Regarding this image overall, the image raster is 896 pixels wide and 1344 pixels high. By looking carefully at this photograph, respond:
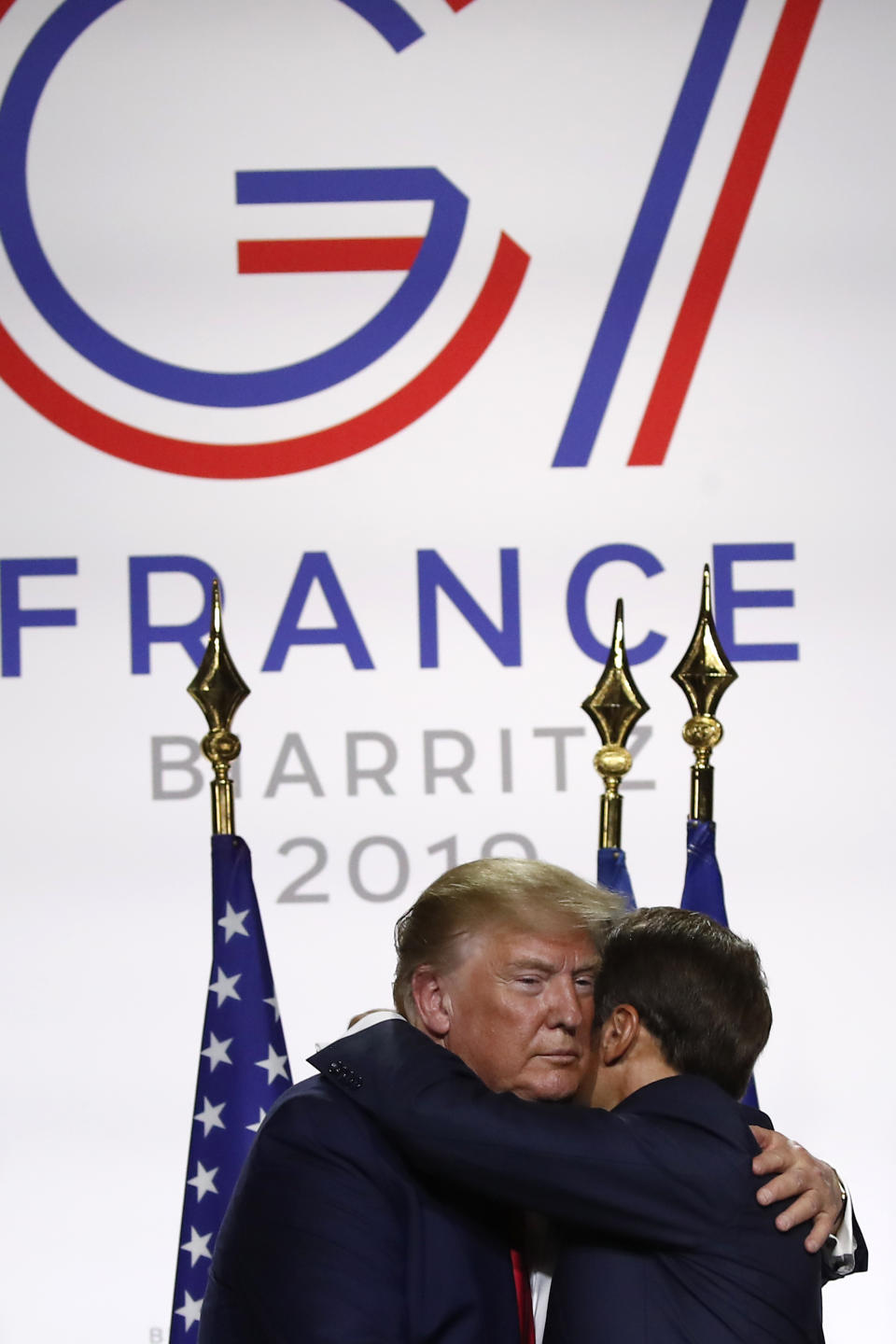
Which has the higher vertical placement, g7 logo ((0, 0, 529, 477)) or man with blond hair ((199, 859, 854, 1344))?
g7 logo ((0, 0, 529, 477))

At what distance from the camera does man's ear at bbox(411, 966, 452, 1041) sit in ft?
6.55

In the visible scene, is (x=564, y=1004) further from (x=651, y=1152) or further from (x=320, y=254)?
(x=320, y=254)

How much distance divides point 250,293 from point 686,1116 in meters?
→ 2.39

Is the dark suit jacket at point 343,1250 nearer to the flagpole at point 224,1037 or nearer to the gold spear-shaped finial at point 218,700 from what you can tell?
the flagpole at point 224,1037

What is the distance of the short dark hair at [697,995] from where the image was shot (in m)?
1.77

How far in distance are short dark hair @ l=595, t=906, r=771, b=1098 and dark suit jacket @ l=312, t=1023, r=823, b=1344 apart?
4cm

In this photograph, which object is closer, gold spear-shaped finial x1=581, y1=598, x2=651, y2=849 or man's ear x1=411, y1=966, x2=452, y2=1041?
man's ear x1=411, y1=966, x2=452, y2=1041

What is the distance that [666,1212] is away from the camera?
1659 millimetres

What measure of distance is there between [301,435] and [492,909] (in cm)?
181

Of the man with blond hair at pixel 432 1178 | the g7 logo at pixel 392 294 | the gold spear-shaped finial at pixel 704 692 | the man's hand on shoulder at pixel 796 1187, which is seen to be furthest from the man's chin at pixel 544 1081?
the g7 logo at pixel 392 294

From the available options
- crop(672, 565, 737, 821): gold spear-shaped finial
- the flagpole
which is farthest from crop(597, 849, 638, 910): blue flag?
the flagpole

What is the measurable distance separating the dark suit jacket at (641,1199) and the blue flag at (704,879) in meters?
0.91

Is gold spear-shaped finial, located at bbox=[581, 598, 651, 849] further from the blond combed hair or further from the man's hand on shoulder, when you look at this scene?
the man's hand on shoulder

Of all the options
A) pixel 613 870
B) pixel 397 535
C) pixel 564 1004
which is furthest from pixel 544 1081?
pixel 397 535
